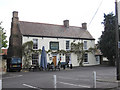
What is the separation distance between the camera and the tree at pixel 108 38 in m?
29.3

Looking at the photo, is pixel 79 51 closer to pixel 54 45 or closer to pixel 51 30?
pixel 54 45

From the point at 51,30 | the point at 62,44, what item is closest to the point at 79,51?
the point at 62,44

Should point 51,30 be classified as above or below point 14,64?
above

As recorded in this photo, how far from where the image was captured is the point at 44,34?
29172 millimetres

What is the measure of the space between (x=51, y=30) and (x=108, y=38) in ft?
34.3

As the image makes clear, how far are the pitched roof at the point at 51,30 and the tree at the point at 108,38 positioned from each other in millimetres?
3759

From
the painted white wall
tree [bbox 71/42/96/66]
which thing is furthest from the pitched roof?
tree [bbox 71/42/96/66]

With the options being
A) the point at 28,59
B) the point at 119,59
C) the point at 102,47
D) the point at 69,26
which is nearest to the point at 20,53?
the point at 28,59

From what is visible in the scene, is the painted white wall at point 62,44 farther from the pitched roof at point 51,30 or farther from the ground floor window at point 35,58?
the ground floor window at point 35,58

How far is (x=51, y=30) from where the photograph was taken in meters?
31.3

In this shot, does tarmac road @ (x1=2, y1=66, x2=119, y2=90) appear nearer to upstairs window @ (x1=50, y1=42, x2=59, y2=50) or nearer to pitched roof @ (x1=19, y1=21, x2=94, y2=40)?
upstairs window @ (x1=50, y1=42, x2=59, y2=50)

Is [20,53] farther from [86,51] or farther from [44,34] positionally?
[86,51]

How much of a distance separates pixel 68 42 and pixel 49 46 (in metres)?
4.07

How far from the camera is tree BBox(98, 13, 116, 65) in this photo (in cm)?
2927
